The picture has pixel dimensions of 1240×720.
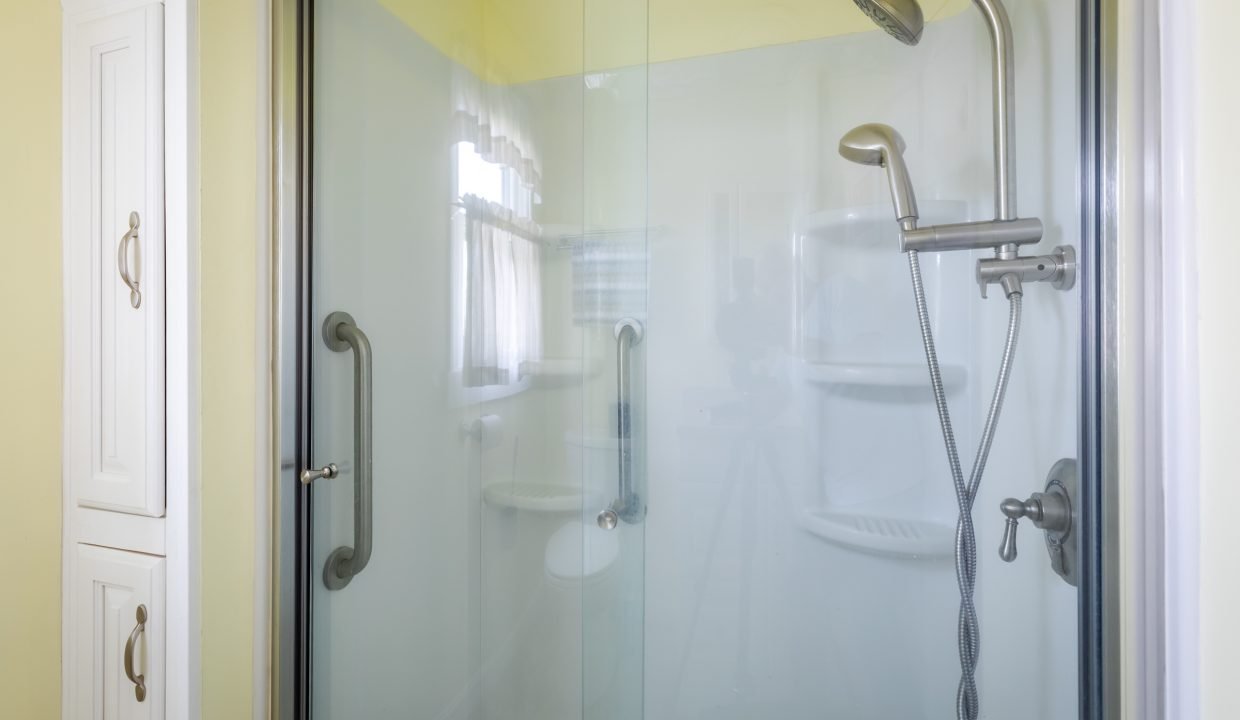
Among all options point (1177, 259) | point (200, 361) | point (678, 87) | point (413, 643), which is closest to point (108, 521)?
point (200, 361)

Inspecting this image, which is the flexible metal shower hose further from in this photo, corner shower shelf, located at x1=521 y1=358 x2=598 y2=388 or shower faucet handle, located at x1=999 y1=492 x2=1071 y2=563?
corner shower shelf, located at x1=521 y1=358 x2=598 y2=388

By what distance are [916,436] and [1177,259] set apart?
21.6 inches

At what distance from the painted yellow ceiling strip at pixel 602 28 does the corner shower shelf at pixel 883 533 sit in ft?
2.86

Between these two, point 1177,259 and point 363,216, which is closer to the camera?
point 1177,259

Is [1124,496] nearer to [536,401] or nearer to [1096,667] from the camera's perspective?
[1096,667]

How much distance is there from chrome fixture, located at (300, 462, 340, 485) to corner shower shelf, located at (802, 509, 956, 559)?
0.88 metres

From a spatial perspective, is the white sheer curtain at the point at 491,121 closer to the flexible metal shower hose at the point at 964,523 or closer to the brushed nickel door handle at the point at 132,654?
the flexible metal shower hose at the point at 964,523

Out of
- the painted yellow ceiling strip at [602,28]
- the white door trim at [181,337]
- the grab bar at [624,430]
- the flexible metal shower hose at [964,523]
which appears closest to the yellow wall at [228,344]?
the white door trim at [181,337]

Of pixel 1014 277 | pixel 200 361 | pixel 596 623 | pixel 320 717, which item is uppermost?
pixel 1014 277

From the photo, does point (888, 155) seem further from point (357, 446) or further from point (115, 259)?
point (115, 259)

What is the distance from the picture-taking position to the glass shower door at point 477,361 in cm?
104

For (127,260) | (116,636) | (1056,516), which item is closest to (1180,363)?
(1056,516)

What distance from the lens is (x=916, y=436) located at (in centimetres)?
96

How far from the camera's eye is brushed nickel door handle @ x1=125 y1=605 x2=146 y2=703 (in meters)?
0.83
